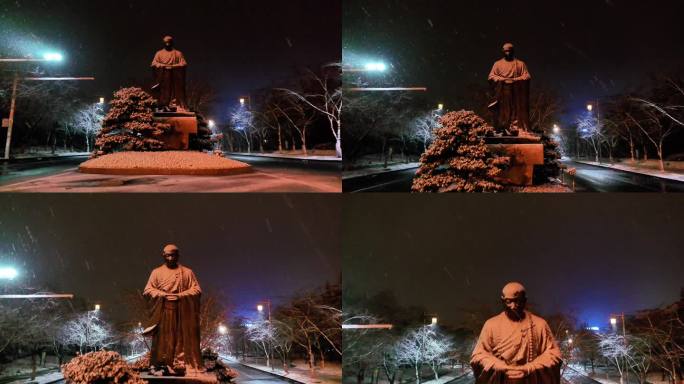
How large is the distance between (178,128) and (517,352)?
6.56 metres

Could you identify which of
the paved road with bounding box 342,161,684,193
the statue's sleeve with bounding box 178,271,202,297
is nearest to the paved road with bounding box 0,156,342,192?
the paved road with bounding box 342,161,684,193

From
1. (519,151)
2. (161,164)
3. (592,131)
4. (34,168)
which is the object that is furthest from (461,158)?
(34,168)

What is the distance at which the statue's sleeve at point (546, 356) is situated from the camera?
19.0ft

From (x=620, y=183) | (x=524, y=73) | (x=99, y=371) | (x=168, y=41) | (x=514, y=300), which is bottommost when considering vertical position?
Result: (x=99, y=371)

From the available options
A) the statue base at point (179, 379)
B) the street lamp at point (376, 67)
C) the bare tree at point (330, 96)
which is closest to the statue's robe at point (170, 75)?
the bare tree at point (330, 96)

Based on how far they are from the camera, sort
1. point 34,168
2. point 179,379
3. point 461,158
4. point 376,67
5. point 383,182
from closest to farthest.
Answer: point 179,379
point 461,158
point 376,67
point 383,182
point 34,168

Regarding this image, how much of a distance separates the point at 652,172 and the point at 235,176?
5.54 metres

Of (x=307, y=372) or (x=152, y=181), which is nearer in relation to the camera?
(x=152, y=181)

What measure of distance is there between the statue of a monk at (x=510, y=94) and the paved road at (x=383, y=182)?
Result: 1215 mm

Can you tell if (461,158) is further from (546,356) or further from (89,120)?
(89,120)

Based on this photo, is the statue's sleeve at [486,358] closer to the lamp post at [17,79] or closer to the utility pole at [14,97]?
the lamp post at [17,79]

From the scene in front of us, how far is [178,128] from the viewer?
10.8m

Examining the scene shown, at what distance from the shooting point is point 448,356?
34.0 feet

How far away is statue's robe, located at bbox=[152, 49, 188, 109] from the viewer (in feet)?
33.5
